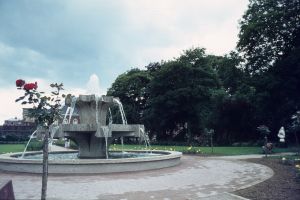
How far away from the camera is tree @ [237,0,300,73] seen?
34.1 meters

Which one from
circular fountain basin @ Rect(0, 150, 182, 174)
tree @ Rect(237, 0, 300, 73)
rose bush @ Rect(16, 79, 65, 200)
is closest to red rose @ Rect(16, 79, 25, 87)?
rose bush @ Rect(16, 79, 65, 200)

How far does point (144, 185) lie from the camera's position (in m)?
11.9

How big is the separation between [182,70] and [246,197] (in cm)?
4257

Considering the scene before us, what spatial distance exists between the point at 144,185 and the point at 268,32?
93.2 feet

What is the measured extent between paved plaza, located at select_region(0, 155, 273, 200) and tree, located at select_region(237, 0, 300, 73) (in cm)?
2312

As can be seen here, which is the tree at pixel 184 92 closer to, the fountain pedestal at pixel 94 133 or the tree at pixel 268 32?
the tree at pixel 268 32

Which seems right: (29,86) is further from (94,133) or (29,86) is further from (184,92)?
(184,92)

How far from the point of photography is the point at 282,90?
33.2m

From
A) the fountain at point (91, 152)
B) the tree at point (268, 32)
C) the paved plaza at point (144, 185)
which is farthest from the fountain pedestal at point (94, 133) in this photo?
the tree at point (268, 32)

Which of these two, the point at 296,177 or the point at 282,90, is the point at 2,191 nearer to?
the point at 296,177

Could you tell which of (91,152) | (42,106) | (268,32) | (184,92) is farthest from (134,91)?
(42,106)

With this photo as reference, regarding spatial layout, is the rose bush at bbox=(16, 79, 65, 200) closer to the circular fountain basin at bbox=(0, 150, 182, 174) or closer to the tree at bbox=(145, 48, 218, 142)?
the circular fountain basin at bbox=(0, 150, 182, 174)

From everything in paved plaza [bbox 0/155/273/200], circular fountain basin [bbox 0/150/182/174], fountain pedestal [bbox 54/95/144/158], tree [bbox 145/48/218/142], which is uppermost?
tree [bbox 145/48/218/142]

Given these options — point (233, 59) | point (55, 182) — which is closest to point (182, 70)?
point (233, 59)
